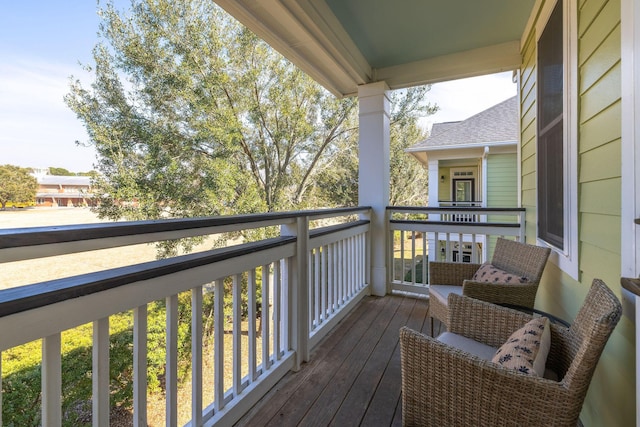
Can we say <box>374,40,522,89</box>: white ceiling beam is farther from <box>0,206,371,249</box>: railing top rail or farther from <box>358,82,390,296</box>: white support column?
<box>0,206,371,249</box>: railing top rail

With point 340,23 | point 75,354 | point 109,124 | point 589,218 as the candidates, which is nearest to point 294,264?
point 589,218

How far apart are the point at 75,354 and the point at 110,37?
24.6 feet

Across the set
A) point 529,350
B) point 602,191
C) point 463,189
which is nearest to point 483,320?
point 529,350

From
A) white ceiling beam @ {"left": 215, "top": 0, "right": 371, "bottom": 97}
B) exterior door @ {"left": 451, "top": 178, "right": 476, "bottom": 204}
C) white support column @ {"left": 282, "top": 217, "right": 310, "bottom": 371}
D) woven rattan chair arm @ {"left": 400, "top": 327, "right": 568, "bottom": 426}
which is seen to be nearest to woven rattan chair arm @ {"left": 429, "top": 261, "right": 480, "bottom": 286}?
white support column @ {"left": 282, "top": 217, "right": 310, "bottom": 371}

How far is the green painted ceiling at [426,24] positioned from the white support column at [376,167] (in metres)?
0.44

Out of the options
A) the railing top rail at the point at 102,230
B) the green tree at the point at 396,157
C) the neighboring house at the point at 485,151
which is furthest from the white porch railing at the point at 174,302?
the green tree at the point at 396,157

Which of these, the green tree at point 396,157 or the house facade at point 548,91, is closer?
the house facade at point 548,91

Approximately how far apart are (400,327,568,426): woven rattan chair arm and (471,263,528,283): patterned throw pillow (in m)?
1.18

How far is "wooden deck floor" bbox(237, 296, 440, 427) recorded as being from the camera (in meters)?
1.58

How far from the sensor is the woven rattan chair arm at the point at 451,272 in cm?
241

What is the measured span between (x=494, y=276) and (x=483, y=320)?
30.2 inches

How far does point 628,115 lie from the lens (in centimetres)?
105

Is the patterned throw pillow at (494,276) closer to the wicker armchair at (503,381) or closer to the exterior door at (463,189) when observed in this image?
the wicker armchair at (503,381)

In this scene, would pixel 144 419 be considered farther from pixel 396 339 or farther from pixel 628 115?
pixel 628 115
